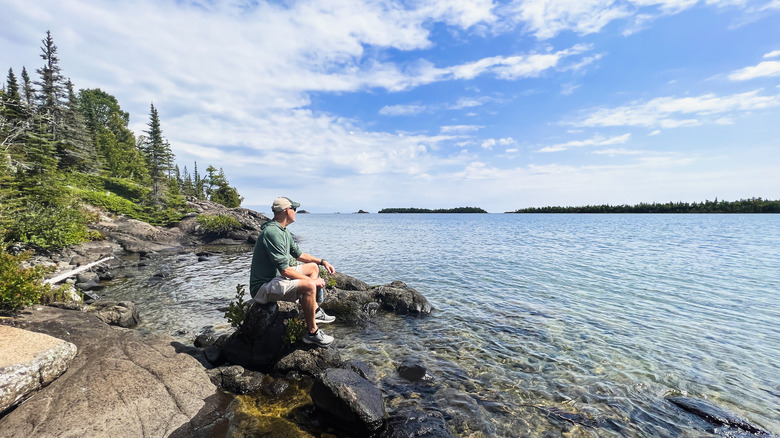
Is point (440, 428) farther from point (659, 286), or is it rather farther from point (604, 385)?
point (659, 286)

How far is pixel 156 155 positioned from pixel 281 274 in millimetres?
58572

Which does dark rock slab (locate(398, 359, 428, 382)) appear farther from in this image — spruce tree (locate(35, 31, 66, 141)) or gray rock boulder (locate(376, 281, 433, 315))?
spruce tree (locate(35, 31, 66, 141))

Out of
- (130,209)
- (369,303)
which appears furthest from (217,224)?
(369,303)

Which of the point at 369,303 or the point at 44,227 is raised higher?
the point at 44,227

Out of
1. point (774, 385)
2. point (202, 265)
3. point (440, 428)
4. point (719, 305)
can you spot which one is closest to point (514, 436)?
point (440, 428)

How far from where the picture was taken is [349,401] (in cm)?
625

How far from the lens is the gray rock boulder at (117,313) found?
1141cm

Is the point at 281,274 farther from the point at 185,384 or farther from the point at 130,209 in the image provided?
the point at 130,209

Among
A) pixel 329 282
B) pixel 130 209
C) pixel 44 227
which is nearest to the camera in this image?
pixel 329 282

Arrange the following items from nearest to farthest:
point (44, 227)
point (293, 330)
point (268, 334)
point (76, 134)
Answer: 1. point (293, 330)
2. point (268, 334)
3. point (44, 227)
4. point (76, 134)

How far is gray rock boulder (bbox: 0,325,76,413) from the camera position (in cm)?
541

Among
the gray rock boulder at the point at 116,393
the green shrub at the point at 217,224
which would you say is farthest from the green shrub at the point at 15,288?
the green shrub at the point at 217,224

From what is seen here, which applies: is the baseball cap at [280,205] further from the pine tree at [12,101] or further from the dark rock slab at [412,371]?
the pine tree at [12,101]

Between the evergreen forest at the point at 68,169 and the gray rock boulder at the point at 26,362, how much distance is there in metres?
8.50
